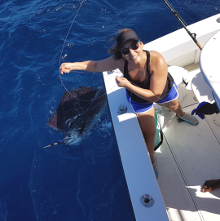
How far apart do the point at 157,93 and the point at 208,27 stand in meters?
1.97

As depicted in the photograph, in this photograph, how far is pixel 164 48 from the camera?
11.1 ft

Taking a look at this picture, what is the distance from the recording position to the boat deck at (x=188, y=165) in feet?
8.43

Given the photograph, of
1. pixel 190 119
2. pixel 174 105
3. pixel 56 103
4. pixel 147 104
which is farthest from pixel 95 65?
pixel 56 103

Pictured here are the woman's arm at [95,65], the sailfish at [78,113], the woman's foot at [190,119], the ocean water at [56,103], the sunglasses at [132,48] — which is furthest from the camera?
the sailfish at [78,113]

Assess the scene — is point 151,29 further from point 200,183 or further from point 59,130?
point 200,183

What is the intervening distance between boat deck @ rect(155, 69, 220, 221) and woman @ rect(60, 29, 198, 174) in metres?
0.36

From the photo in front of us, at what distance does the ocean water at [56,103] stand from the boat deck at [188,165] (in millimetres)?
933

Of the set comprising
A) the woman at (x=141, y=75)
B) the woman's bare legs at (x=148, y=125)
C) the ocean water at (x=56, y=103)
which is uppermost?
the woman at (x=141, y=75)

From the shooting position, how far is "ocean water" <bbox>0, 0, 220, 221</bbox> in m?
3.63

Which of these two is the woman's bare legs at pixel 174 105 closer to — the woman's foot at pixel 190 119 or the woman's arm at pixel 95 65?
the woman's foot at pixel 190 119

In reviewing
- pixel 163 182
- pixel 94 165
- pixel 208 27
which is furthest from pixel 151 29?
pixel 163 182

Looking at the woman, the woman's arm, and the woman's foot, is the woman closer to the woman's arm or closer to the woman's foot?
the woman's arm

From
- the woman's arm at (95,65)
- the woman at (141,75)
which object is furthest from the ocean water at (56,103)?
the woman's arm at (95,65)

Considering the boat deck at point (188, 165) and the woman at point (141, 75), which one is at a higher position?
the woman at point (141, 75)
